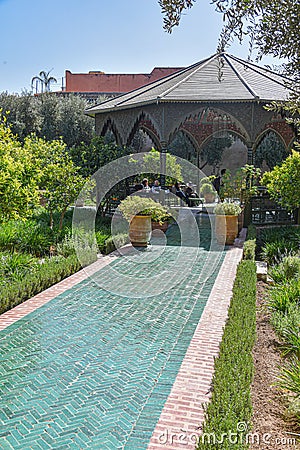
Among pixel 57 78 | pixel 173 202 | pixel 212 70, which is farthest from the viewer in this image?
pixel 57 78

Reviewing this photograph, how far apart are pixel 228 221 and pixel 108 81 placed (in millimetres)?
30398

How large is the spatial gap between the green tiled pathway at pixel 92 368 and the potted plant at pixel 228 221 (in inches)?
174

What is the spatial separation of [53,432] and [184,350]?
2060 mm

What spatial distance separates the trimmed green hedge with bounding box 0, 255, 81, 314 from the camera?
6734 millimetres

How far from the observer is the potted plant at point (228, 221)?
11.8m

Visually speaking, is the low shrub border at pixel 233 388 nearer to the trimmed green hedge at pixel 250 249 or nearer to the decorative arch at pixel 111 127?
the trimmed green hedge at pixel 250 249

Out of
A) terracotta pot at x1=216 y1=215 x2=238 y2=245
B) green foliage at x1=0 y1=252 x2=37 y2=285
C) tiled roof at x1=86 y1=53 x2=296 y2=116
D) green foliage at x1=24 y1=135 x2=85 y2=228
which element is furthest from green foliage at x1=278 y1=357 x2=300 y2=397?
tiled roof at x1=86 y1=53 x2=296 y2=116

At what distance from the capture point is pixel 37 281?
7512mm

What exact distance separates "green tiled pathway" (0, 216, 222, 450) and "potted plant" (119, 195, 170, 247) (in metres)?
3.95

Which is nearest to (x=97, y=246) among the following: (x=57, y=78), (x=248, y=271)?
(x=248, y=271)

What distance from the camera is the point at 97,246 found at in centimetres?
1064

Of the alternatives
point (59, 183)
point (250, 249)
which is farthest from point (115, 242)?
point (250, 249)

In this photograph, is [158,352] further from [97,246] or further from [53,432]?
[97,246]
